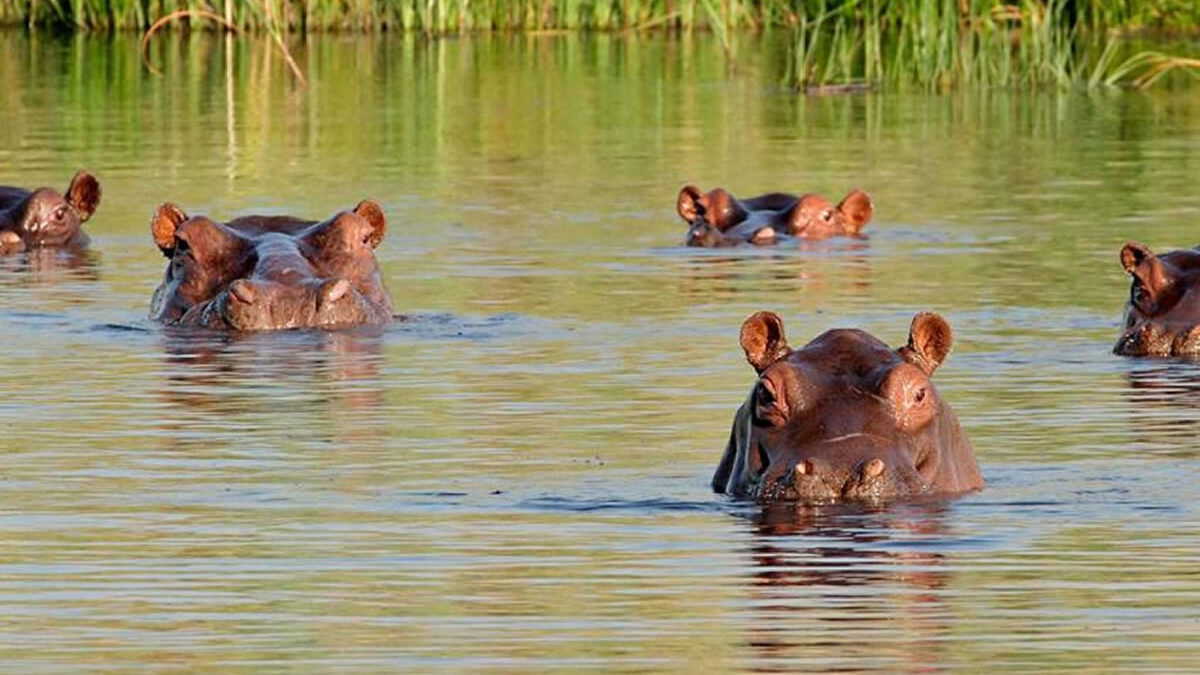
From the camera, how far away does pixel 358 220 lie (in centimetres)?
1578

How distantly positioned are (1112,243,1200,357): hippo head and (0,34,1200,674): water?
0.70 ft

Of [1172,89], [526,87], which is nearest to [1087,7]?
[1172,89]

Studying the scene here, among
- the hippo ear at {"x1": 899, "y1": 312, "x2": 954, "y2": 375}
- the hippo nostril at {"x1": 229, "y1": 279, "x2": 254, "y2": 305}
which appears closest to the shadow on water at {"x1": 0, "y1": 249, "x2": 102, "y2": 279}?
the hippo nostril at {"x1": 229, "y1": 279, "x2": 254, "y2": 305}

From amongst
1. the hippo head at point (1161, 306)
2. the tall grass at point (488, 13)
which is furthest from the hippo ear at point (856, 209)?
the tall grass at point (488, 13)

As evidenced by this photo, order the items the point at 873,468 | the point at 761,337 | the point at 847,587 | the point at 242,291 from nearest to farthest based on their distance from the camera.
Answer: the point at 847,587 → the point at 873,468 → the point at 761,337 → the point at 242,291

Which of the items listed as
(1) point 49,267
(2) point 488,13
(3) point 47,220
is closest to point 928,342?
(1) point 49,267

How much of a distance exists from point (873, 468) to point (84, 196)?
40.3ft

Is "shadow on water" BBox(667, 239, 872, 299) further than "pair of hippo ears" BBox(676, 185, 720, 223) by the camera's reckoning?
No

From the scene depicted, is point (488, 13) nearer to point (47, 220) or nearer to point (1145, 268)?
point (47, 220)

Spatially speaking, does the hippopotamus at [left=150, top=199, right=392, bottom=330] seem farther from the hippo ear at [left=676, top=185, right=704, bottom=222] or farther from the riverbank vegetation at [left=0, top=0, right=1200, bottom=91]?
the riverbank vegetation at [left=0, top=0, right=1200, bottom=91]

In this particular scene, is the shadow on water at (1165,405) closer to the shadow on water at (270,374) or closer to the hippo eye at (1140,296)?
the hippo eye at (1140,296)

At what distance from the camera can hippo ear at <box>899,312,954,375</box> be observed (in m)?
10.1

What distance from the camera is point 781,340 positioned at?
10094 millimetres

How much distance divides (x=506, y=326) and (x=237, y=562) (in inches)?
273
